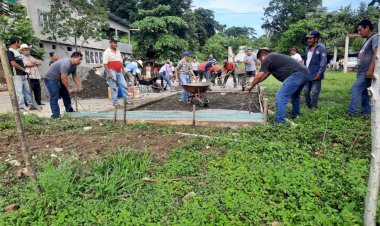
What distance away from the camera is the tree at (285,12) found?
5041cm

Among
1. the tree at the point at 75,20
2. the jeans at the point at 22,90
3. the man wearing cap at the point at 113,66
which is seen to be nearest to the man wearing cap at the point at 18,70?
the jeans at the point at 22,90

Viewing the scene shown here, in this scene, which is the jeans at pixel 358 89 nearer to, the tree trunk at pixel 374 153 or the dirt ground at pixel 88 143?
the dirt ground at pixel 88 143

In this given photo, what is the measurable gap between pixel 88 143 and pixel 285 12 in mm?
56492

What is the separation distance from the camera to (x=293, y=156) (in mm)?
3668

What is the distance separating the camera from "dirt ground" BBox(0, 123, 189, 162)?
404 centimetres

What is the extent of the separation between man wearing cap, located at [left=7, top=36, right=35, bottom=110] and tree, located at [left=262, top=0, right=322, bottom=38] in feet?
168

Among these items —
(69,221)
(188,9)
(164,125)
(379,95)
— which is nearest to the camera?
(379,95)

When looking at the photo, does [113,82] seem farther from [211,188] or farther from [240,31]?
[240,31]

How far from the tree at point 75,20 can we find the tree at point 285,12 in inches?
1668

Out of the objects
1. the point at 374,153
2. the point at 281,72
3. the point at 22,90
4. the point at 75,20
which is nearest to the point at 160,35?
the point at 75,20

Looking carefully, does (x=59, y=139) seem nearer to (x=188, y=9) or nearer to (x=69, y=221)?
(x=69, y=221)

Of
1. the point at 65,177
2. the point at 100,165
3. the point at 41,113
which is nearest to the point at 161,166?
the point at 100,165

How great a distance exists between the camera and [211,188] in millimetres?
2955

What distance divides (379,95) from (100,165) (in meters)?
2.80
